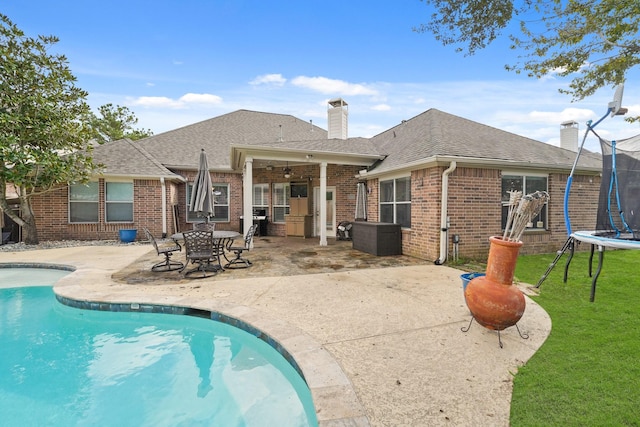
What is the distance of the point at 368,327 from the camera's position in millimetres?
3695

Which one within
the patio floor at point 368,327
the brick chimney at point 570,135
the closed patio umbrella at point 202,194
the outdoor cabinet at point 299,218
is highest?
→ the brick chimney at point 570,135

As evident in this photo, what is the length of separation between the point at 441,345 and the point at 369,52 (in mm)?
10300

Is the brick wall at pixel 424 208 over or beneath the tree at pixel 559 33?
beneath

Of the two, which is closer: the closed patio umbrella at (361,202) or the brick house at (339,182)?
the brick house at (339,182)

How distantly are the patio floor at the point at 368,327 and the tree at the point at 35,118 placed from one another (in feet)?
12.7

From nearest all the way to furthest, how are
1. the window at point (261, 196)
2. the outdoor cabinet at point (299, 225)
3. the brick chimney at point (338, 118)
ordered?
1. the brick chimney at point (338, 118)
2. the outdoor cabinet at point (299, 225)
3. the window at point (261, 196)

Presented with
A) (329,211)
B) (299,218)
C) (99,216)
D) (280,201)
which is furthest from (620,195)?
(99,216)

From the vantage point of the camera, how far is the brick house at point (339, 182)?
26.1ft

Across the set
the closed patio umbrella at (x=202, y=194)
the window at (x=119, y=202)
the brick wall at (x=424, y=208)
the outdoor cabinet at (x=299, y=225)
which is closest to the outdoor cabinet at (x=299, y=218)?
the outdoor cabinet at (x=299, y=225)

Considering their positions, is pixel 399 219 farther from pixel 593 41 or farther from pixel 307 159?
pixel 593 41

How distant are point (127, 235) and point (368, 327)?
11.0m

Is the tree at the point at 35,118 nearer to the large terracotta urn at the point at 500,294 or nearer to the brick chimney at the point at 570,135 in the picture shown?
the large terracotta urn at the point at 500,294

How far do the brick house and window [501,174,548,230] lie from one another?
4 centimetres

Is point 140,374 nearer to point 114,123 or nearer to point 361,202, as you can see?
point 361,202
